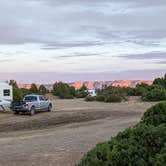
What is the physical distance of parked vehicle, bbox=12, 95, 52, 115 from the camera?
40.2 metres

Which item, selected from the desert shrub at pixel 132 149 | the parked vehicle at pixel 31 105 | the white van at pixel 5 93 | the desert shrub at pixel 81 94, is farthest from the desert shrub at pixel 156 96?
the desert shrub at pixel 132 149

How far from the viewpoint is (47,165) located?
12617mm

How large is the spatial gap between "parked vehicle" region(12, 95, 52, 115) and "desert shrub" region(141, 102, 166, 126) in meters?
31.0

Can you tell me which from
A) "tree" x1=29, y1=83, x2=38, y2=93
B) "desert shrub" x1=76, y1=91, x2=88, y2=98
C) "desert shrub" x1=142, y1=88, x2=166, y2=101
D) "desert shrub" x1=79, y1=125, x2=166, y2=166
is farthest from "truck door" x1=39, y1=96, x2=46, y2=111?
"desert shrub" x1=76, y1=91, x2=88, y2=98

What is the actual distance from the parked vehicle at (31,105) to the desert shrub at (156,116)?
102 ft

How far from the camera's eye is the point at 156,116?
9234mm

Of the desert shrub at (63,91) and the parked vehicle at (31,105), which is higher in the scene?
the desert shrub at (63,91)

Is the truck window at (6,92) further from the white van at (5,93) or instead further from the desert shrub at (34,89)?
the desert shrub at (34,89)

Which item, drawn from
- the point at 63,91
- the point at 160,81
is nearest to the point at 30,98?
the point at 63,91

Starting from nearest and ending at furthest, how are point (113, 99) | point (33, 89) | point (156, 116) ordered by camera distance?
point (156, 116) → point (113, 99) → point (33, 89)

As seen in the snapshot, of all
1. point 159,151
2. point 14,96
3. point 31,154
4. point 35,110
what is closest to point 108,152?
point 159,151

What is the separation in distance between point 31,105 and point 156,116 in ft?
105

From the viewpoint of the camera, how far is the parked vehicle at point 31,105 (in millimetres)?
40250

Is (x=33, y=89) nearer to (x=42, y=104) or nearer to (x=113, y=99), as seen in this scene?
(x=113, y=99)
